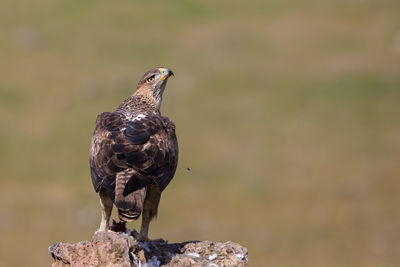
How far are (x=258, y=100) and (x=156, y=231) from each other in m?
12.8

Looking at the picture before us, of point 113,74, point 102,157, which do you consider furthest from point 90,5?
point 102,157

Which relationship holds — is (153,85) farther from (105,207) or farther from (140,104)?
(105,207)

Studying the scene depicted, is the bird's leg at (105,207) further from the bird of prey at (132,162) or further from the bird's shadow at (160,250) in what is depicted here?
the bird's shadow at (160,250)

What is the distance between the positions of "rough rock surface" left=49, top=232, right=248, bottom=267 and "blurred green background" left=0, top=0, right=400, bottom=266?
16489mm

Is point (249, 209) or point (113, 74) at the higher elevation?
point (113, 74)

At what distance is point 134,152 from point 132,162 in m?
0.20

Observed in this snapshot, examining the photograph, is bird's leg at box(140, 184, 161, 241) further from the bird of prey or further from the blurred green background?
the blurred green background

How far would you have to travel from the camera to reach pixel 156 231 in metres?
34.0

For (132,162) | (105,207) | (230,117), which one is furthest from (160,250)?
(230,117)

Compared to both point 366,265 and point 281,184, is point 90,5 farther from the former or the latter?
point 366,265

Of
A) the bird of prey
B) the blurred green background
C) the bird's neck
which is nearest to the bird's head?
the bird's neck

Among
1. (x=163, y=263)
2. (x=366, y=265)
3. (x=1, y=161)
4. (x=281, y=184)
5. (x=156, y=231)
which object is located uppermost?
(x=1, y=161)

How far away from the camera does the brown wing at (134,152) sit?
1045 cm

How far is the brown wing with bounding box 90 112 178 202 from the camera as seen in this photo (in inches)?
411
